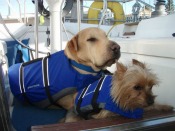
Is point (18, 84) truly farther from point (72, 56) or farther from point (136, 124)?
point (136, 124)

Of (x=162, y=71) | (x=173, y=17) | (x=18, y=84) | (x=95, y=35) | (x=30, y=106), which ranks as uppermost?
(x=173, y=17)

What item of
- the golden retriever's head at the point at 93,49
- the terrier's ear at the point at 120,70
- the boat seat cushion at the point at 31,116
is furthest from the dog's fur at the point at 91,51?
the terrier's ear at the point at 120,70

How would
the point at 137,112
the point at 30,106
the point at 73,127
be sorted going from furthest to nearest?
the point at 30,106
the point at 137,112
the point at 73,127

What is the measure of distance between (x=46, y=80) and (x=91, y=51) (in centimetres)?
40

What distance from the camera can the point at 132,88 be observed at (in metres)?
1.29

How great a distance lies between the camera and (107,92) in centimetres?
140

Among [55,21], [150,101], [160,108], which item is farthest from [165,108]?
[55,21]

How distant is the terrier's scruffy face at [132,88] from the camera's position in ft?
4.21

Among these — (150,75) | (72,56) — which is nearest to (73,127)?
(150,75)

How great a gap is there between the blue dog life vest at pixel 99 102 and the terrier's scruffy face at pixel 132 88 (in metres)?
0.03

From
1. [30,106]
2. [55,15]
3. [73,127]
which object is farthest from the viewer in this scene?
[55,15]

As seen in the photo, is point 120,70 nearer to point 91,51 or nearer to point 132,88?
point 132,88

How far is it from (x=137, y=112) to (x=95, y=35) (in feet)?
3.04

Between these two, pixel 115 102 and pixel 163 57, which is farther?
pixel 163 57
